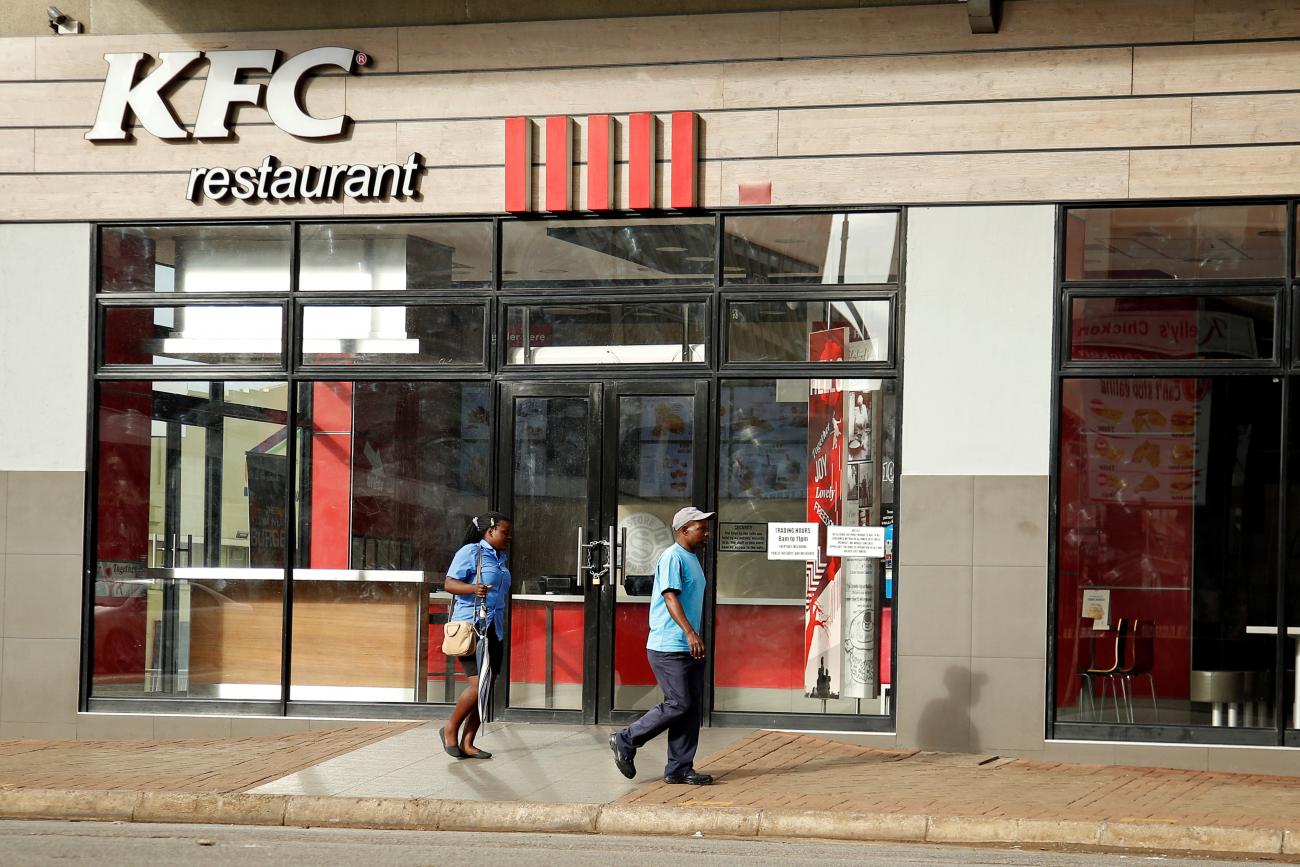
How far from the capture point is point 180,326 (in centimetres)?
1298

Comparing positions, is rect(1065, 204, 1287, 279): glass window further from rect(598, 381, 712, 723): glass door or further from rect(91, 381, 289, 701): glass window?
rect(91, 381, 289, 701): glass window

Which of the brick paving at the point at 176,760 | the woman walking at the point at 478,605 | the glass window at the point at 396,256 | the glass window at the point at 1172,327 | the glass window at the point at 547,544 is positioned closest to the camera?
the brick paving at the point at 176,760

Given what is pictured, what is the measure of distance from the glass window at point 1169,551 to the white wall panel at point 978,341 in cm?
36

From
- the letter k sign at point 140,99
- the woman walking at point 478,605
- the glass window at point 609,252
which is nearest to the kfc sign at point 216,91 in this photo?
the letter k sign at point 140,99

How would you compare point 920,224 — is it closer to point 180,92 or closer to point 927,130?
point 927,130

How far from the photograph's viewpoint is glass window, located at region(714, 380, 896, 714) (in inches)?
474

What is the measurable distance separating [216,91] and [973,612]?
7438 millimetres

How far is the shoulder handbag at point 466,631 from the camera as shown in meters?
10.6

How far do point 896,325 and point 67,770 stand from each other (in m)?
6.86

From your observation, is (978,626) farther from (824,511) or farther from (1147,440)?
(1147,440)

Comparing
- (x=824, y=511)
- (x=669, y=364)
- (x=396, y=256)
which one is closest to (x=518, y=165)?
(x=396, y=256)

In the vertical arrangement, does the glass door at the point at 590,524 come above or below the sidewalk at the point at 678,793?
above

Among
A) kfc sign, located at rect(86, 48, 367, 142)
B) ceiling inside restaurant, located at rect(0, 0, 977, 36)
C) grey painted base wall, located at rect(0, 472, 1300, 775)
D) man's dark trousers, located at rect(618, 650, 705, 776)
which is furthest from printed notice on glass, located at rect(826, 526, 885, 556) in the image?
kfc sign, located at rect(86, 48, 367, 142)

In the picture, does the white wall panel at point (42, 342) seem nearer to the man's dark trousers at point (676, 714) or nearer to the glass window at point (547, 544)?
the glass window at point (547, 544)
